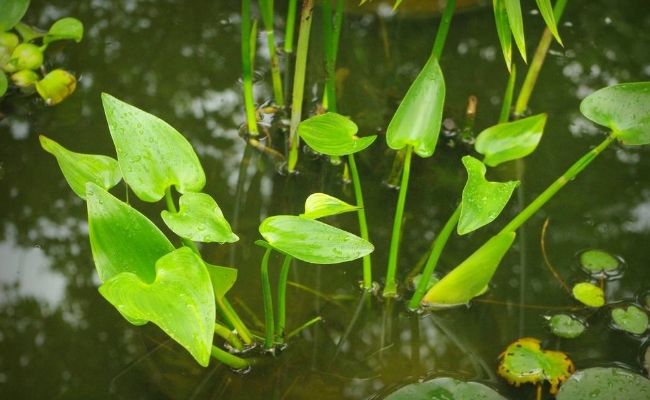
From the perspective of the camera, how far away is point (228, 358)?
49.6 inches

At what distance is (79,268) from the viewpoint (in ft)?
5.04

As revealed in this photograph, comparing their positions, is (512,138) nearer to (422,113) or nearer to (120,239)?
(422,113)

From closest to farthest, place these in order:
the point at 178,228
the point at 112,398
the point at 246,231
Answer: the point at 178,228 → the point at 112,398 → the point at 246,231

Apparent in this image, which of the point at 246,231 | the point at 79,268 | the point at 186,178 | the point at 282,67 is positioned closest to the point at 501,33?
the point at 186,178

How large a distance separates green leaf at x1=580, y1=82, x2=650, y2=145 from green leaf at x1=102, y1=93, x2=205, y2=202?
30.8 inches

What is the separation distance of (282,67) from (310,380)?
105 centimetres

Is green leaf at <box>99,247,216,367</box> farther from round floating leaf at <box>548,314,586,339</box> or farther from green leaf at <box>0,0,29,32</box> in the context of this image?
green leaf at <box>0,0,29,32</box>

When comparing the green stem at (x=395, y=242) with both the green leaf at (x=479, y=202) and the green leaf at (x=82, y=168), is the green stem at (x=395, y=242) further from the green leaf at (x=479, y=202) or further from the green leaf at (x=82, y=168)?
the green leaf at (x=82, y=168)

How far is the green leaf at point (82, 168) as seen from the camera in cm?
116

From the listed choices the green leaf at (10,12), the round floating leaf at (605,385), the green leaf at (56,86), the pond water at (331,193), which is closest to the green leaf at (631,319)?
the pond water at (331,193)

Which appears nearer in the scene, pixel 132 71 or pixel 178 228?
pixel 178 228

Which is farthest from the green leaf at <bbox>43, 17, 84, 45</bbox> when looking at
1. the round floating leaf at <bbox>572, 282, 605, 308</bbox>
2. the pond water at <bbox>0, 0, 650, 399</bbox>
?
the round floating leaf at <bbox>572, 282, 605, 308</bbox>

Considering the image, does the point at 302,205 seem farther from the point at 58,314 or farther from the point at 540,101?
the point at 540,101

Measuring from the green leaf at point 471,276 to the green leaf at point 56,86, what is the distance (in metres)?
1.19
